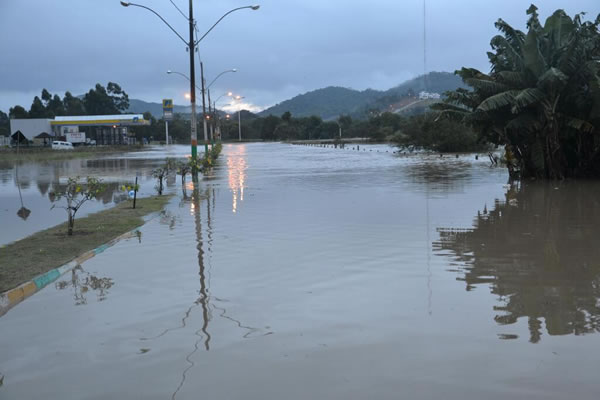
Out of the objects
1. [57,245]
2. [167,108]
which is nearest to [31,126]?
[167,108]

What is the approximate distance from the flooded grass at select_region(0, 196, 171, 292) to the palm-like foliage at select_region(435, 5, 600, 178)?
14.4 m

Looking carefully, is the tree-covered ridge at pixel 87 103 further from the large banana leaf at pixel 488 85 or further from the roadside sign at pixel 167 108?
the large banana leaf at pixel 488 85

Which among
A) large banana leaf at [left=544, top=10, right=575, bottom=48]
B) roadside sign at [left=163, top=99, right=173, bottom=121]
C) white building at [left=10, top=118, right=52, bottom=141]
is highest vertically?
roadside sign at [left=163, top=99, right=173, bottom=121]

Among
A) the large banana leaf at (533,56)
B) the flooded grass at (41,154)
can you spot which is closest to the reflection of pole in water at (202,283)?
the large banana leaf at (533,56)

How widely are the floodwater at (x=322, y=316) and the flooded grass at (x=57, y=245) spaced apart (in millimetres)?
503

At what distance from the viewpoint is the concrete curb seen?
751 centimetres

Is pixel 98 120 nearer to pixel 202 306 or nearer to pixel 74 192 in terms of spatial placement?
pixel 74 192

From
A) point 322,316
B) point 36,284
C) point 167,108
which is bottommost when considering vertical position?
point 322,316

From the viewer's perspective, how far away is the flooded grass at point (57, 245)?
29.5ft

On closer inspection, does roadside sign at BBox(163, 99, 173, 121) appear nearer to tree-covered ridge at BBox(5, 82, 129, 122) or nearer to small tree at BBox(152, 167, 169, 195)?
tree-covered ridge at BBox(5, 82, 129, 122)

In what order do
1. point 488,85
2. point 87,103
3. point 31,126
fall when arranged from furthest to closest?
point 87,103 < point 31,126 < point 488,85

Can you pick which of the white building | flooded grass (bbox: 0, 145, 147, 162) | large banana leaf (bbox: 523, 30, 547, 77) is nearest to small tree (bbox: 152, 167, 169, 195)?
large banana leaf (bbox: 523, 30, 547, 77)

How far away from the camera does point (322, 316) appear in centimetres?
677

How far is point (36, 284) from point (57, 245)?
310cm
